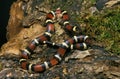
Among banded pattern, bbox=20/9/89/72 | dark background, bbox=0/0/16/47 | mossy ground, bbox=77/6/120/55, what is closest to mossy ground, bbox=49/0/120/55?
mossy ground, bbox=77/6/120/55

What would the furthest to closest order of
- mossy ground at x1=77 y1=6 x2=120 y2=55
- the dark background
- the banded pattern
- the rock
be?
the dark background
mossy ground at x1=77 y1=6 x2=120 y2=55
the banded pattern
the rock

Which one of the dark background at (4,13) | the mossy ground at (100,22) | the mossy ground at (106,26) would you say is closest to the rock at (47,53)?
the mossy ground at (100,22)

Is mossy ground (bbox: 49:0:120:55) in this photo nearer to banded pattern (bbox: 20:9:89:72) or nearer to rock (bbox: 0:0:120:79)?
rock (bbox: 0:0:120:79)

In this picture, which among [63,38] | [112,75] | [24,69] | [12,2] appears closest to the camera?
[112,75]

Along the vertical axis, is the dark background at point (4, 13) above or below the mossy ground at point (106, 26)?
above

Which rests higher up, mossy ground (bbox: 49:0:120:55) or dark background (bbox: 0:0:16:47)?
dark background (bbox: 0:0:16:47)

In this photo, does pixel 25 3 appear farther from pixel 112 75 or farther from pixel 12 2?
pixel 112 75

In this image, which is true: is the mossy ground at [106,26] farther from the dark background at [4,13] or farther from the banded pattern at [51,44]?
the dark background at [4,13]

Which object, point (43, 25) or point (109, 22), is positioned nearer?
point (109, 22)

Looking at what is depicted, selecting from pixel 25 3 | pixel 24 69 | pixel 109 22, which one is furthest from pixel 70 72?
pixel 25 3
